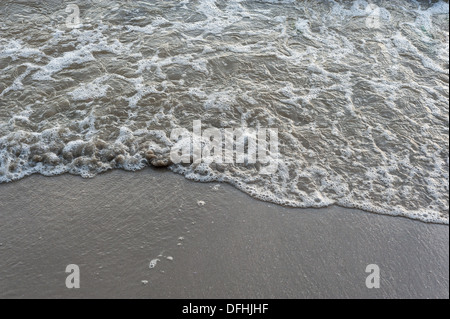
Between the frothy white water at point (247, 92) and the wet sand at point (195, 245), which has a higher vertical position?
the frothy white water at point (247, 92)

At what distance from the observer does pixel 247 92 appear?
4.48 meters

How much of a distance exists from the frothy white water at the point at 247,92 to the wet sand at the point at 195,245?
204mm

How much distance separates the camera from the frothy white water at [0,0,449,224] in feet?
11.7

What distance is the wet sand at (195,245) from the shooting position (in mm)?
2697

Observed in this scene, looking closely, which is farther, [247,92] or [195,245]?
[247,92]

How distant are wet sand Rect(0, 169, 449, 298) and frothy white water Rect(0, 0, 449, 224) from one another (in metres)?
0.20

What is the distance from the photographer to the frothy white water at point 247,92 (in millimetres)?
3568

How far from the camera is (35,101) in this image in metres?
4.33

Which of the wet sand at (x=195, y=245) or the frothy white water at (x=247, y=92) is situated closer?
the wet sand at (x=195, y=245)

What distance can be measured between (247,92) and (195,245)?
2.12 m

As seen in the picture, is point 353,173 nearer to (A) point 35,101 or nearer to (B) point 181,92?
(B) point 181,92
